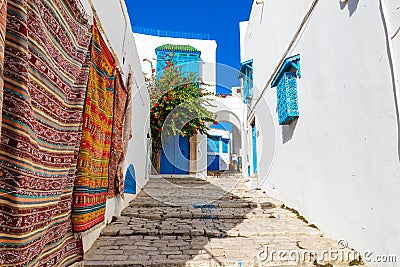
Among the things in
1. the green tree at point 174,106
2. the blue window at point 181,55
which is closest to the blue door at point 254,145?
the green tree at point 174,106

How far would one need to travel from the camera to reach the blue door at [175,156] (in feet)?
36.0

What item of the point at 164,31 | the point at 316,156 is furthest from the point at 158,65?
the point at 316,156

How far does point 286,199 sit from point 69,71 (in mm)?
4252

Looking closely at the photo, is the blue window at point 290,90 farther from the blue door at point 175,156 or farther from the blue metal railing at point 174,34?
the blue metal railing at point 174,34

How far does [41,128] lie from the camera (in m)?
1.38

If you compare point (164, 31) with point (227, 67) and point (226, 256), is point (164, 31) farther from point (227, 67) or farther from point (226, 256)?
point (226, 256)

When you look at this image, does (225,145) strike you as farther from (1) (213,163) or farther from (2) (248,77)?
(2) (248,77)

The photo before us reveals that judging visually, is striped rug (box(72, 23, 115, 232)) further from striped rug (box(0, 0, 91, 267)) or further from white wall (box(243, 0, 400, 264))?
white wall (box(243, 0, 400, 264))

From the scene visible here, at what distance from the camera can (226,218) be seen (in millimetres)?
4172

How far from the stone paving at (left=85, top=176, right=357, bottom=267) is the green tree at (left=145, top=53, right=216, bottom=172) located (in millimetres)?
4949

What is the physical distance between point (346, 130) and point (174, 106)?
7396 millimetres

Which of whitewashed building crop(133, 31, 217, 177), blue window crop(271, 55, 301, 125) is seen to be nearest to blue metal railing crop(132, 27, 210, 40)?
whitewashed building crop(133, 31, 217, 177)

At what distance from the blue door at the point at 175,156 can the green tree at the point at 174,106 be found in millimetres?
807

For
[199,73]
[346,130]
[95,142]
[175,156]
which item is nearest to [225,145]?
[199,73]
